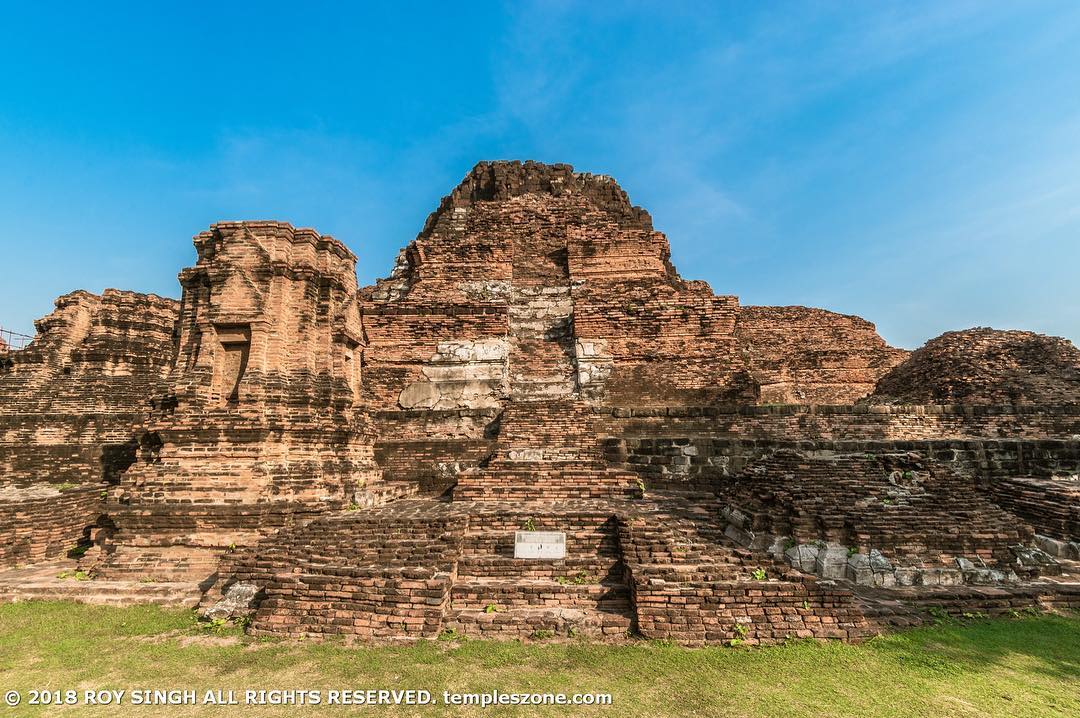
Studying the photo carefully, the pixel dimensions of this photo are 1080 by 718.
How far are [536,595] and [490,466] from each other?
13.0ft

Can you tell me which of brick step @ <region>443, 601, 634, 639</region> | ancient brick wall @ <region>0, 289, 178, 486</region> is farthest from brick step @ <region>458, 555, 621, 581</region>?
ancient brick wall @ <region>0, 289, 178, 486</region>

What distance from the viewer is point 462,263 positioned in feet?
57.3

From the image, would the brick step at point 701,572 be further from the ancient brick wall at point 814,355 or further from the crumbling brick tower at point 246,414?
the ancient brick wall at point 814,355

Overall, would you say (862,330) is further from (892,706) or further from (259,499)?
(259,499)

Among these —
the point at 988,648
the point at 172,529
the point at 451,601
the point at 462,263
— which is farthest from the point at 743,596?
the point at 462,263

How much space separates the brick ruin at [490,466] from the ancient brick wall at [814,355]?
806 centimetres

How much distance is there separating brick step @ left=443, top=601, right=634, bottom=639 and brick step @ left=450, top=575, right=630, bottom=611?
0.98ft

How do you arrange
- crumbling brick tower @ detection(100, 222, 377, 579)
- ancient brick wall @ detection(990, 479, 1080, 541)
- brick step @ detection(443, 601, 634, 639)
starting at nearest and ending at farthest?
brick step @ detection(443, 601, 634, 639), crumbling brick tower @ detection(100, 222, 377, 579), ancient brick wall @ detection(990, 479, 1080, 541)

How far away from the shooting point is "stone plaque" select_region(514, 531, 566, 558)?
693 cm

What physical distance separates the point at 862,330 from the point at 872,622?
26374mm

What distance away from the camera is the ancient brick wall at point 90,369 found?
12484 mm

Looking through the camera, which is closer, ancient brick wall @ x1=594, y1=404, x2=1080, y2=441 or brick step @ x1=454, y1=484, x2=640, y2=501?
brick step @ x1=454, y1=484, x2=640, y2=501

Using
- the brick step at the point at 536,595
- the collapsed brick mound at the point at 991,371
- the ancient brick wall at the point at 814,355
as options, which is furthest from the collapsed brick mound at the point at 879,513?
the ancient brick wall at the point at 814,355

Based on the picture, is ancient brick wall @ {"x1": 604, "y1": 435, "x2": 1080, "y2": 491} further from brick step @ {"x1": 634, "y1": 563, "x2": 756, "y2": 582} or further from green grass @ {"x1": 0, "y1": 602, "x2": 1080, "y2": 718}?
green grass @ {"x1": 0, "y1": 602, "x2": 1080, "y2": 718}
